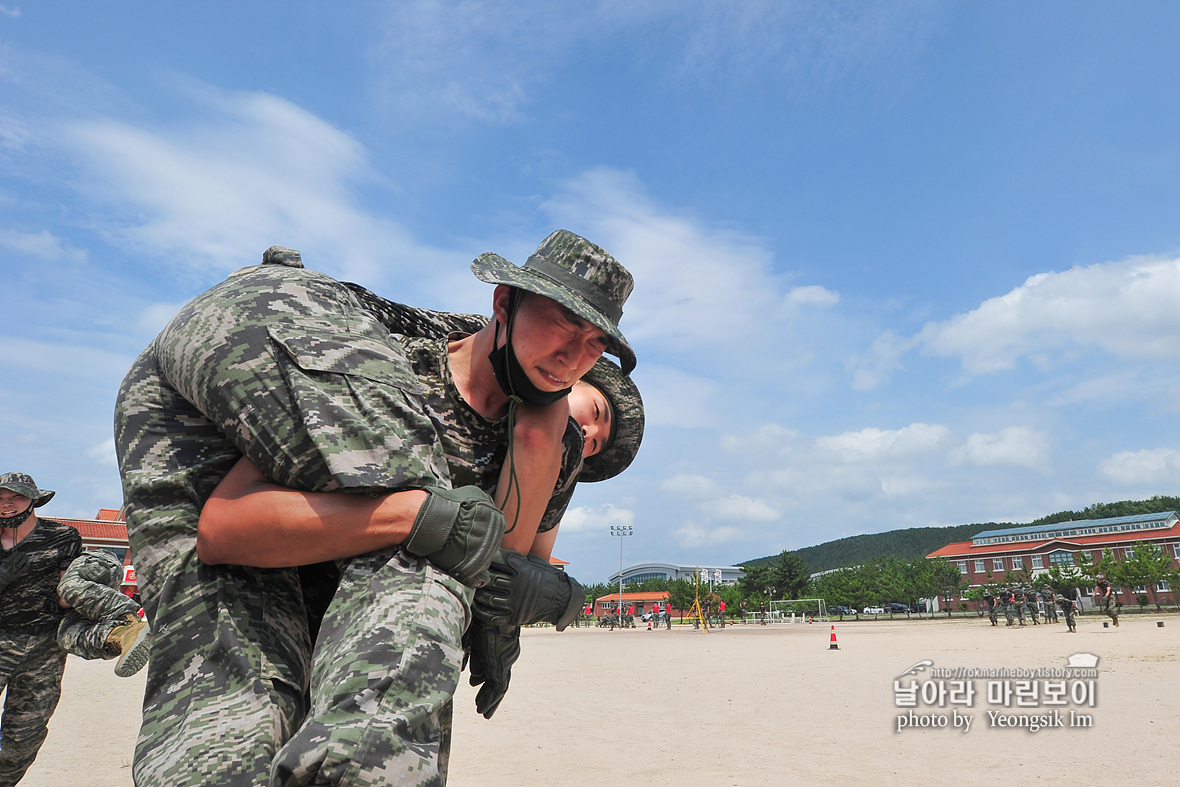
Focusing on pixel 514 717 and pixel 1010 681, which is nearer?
pixel 514 717

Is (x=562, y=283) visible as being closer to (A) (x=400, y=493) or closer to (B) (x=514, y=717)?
(A) (x=400, y=493)

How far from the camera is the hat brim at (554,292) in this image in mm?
1698

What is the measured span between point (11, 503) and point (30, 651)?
125cm

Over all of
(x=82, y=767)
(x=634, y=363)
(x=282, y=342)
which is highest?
(x=634, y=363)

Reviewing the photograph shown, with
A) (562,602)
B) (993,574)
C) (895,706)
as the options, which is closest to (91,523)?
(895,706)

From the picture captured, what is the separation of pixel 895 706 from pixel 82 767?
8685mm

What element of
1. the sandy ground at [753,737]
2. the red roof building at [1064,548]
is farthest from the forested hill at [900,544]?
the sandy ground at [753,737]

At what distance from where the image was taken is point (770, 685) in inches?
472

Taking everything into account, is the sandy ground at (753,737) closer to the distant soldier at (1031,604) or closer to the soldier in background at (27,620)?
the soldier in background at (27,620)

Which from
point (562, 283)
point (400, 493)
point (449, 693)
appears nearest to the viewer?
point (449, 693)

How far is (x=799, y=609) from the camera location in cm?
7206

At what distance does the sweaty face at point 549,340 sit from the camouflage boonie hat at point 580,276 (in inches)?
2.0

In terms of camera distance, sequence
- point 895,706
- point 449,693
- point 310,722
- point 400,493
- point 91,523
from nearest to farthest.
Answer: point 310,722
point 449,693
point 400,493
point 895,706
point 91,523

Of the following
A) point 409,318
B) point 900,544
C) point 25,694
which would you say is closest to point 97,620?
point 25,694
